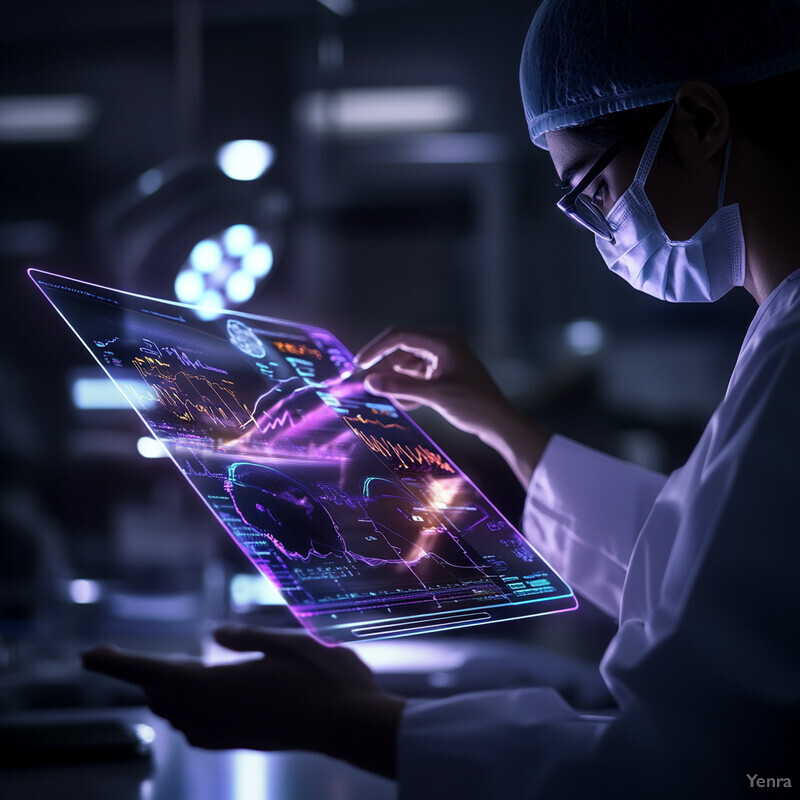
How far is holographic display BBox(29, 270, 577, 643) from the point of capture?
64cm

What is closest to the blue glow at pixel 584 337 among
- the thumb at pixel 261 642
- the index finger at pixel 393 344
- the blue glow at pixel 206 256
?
the blue glow at pixel 206 256

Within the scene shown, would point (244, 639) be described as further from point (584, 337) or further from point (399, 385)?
point (584, 337)

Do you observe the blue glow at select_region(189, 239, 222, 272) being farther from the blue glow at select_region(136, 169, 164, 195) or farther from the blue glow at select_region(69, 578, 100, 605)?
the blue glow at select_region(69, 578, 100, 605)

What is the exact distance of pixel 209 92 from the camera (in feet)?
10.6

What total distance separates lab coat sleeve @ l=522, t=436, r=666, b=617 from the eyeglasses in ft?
1.09

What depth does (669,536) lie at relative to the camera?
70 centimetres

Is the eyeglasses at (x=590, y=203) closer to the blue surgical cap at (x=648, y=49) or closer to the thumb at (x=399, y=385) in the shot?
the blue surgical cap at (x=648, y=49)

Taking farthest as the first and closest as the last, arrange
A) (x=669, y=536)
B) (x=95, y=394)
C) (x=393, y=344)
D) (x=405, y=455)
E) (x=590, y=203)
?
(x=95, y=394) → (x=393, y=344) → (x=405, y=455) → (x=590, y=203) → (x=669, y=536)

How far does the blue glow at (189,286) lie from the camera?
58.7 inches

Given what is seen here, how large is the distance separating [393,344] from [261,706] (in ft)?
1.97

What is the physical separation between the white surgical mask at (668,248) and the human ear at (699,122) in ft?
0.05

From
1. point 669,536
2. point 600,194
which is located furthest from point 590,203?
point 669,536

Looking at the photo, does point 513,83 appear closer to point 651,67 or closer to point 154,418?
point 651,67

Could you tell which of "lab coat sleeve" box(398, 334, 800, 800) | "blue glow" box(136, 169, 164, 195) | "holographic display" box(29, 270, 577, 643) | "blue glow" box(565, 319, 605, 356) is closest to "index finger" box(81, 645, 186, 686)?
"holographic display" box(29, 270, 577, 643)
